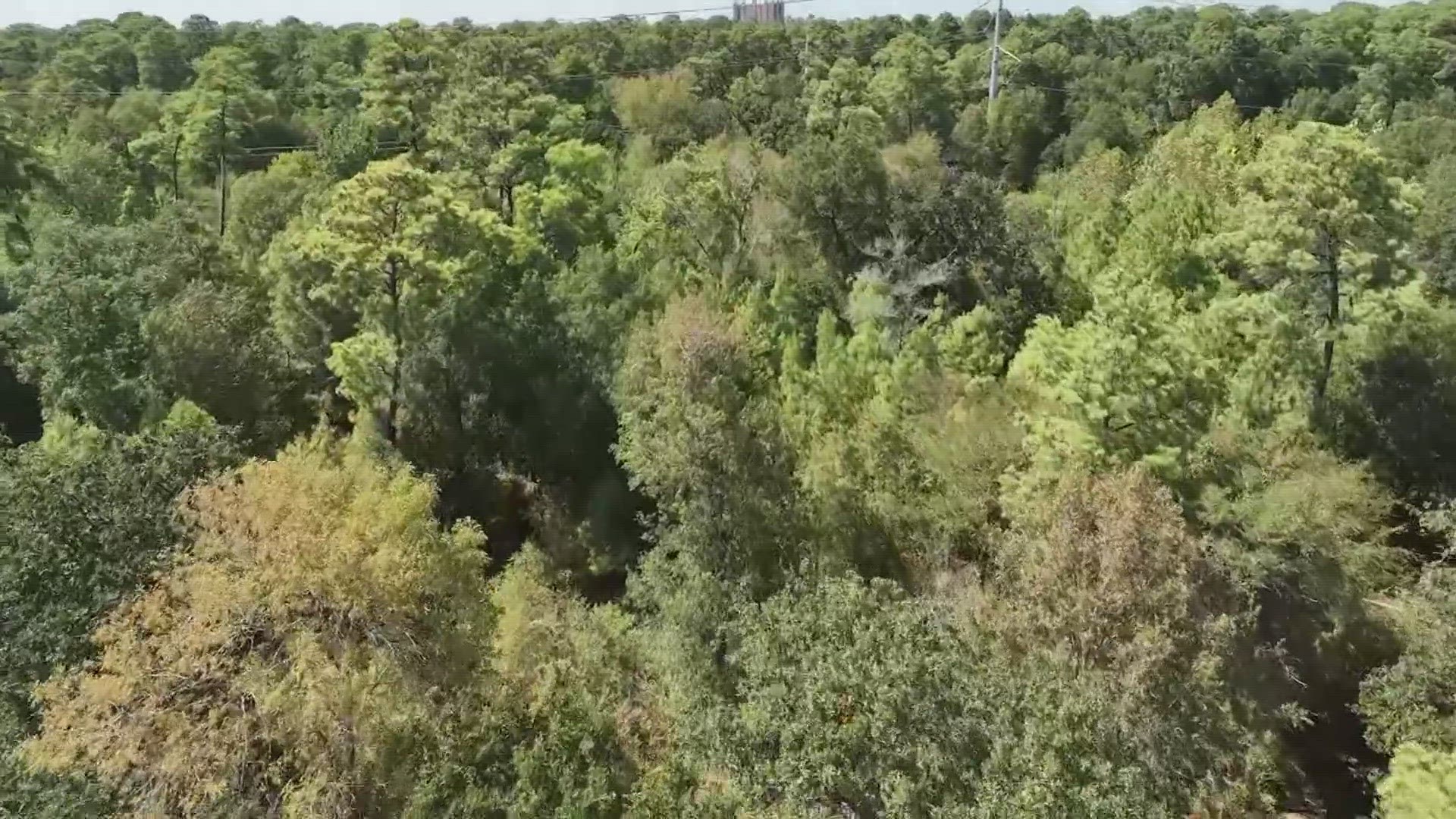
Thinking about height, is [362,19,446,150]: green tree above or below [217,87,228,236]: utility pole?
above

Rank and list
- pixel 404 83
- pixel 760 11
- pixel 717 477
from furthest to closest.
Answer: pixel 760 11
pixel 404 83
pixel 717 477

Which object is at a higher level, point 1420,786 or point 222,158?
point 222,158

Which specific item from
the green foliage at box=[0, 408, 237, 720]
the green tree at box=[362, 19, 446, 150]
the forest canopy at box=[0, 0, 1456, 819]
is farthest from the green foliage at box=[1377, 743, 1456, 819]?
the green tree at box=[362, 19, 446, 150]

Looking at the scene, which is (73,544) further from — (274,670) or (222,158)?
(222,158)

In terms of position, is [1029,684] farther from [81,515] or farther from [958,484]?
[81,515]

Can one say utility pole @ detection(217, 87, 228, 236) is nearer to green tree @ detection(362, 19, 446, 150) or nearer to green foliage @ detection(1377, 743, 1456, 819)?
green tree @ detection(362, 19, 446, 150)

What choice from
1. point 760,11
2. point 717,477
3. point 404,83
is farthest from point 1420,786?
point 760,11

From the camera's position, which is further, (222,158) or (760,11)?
(760,11)

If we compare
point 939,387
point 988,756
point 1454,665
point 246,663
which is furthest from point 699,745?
point 1454,665
